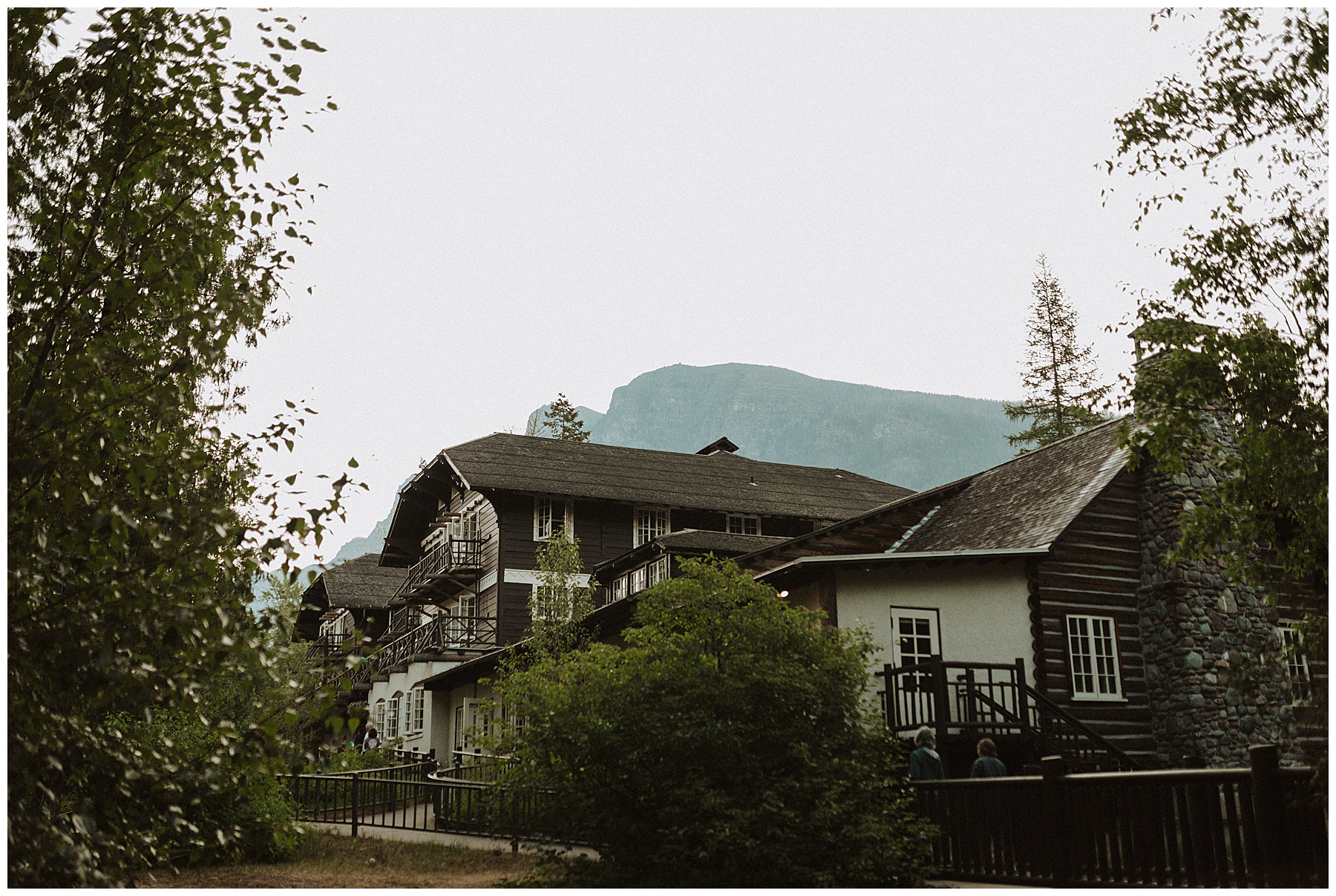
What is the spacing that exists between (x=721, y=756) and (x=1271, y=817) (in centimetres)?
447

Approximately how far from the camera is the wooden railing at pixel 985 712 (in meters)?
16.5

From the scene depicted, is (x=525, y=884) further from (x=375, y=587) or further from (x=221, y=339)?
(x=375, y=587)

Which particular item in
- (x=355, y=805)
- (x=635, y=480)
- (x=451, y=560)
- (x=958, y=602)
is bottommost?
(x=355, y=805)

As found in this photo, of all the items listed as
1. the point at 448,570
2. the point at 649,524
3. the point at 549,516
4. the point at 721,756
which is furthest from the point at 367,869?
the point at 649,524

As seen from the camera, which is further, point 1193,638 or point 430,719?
point 430,719

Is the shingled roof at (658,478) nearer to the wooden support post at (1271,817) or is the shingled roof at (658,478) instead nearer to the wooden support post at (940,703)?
the wooden support post at (940,703)

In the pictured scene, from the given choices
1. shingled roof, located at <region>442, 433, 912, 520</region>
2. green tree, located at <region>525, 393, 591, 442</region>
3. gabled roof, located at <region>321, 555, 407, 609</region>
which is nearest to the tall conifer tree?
green tree, located at <region>525, 393, 591, 442</region>

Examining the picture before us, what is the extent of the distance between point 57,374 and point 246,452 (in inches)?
467

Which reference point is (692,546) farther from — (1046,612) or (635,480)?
(1046,612)

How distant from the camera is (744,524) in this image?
1425 inches

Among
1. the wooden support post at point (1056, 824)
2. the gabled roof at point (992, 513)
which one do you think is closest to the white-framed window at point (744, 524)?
the gabled roof at point (992, 513)

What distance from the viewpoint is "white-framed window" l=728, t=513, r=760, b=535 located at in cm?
3606

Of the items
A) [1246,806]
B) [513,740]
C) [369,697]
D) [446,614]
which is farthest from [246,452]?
[369,697]

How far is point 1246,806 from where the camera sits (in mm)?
8766
